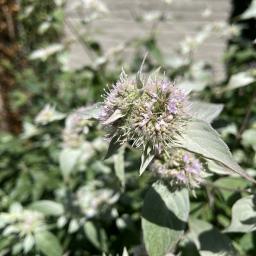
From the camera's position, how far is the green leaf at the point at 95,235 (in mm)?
1503

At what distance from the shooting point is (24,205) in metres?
1.93

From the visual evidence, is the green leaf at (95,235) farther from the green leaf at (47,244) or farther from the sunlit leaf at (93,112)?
the sunlit leaf at (93,112)

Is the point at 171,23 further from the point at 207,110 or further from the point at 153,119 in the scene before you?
the point at 153,119

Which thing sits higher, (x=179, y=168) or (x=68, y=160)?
(x=179, y=168)

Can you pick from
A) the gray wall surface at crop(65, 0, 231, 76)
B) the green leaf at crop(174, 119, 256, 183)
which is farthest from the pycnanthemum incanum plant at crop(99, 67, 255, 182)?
the gray wall surface at crop(65, 0, 231, 76)

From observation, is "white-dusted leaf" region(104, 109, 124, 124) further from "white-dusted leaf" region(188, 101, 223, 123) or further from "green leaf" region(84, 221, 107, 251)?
"green leaf" region(84, 221, 107, 251)

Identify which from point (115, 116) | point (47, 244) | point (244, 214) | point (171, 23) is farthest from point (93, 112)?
point (171, 23)

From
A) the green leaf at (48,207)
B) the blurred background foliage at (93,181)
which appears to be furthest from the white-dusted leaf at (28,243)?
the green leaf at (48,207)

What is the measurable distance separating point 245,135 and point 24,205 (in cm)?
96

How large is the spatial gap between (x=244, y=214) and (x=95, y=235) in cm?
61

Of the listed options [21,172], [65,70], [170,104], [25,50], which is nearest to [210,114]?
[170,104]

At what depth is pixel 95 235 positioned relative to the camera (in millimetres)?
1526

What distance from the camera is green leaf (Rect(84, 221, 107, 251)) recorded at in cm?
150

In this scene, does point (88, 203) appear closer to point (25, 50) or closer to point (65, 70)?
point (65, 70)
